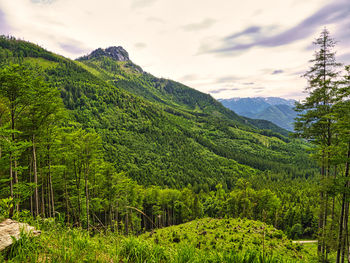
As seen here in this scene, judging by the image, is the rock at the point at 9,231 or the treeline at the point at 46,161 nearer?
the rock at the point at 9,231

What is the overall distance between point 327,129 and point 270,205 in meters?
46.7

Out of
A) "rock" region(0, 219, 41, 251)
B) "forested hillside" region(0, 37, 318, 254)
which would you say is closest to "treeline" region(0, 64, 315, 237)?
"forested hillside" region(0, 37, 318, 254)

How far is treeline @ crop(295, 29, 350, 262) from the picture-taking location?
11484mm

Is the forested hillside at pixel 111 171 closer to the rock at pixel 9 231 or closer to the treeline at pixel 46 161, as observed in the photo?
the treeline at pixel 46 161

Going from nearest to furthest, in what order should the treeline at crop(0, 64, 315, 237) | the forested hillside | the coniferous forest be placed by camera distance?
the coniferous forest < the treeline at crop(0, 64, 315, 237) < the forested hillside

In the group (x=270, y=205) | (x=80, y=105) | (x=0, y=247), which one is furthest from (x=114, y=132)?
(x=0, y=247)

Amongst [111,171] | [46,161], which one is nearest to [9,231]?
[46,161]

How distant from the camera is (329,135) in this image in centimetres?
1473

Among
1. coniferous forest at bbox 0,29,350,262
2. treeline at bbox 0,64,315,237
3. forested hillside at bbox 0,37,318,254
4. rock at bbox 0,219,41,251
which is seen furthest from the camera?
forested hillside at bbox 0,37,318,254

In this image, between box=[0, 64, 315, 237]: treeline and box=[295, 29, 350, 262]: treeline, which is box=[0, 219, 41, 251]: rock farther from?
box=[295, 29, 350, 262]: treeline

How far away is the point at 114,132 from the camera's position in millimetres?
157875

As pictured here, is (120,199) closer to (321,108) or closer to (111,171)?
(111,171)

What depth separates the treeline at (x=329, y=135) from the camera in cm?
1148

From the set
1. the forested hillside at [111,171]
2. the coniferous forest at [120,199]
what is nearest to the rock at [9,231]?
the coniferous forest at [120,199]
